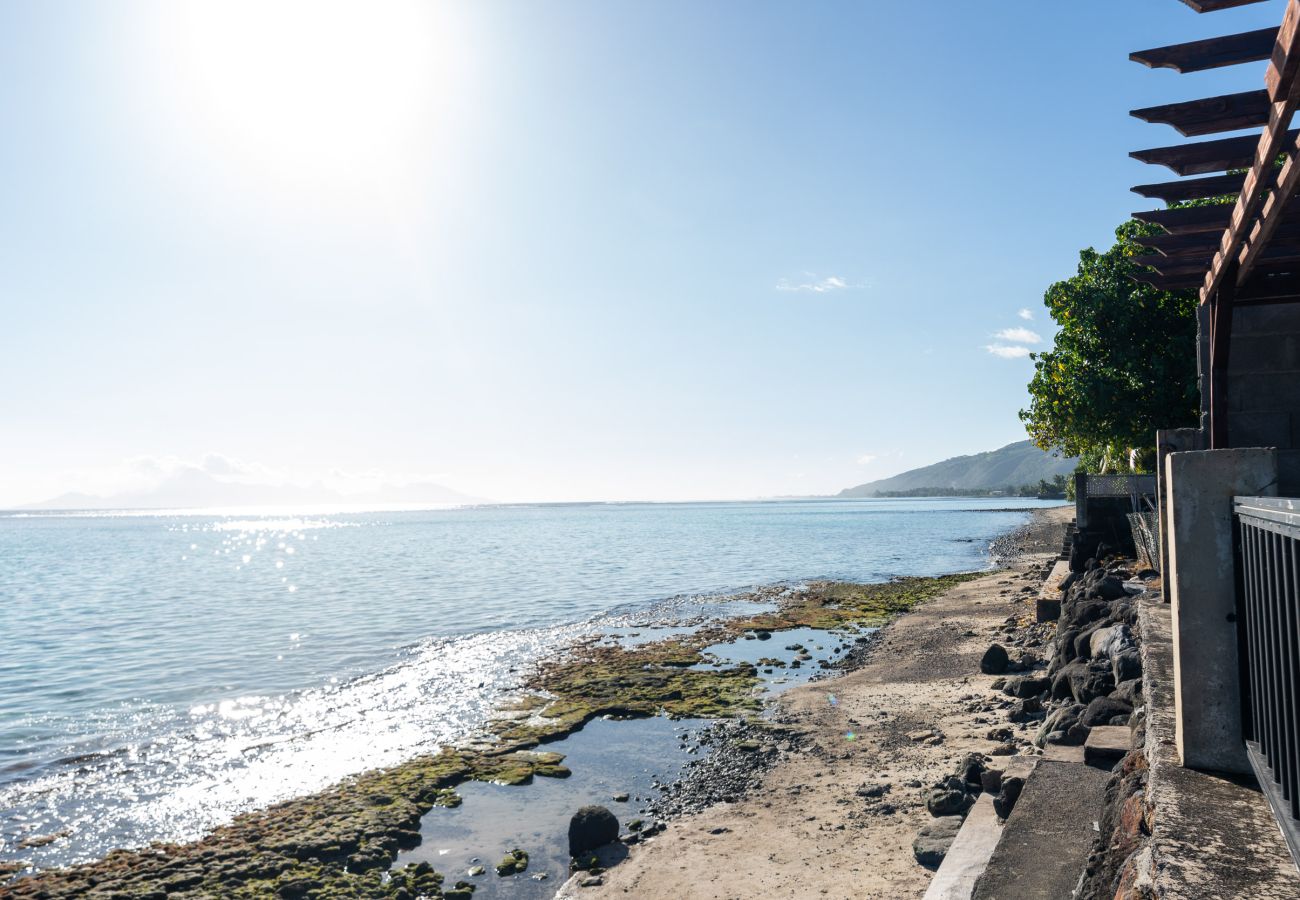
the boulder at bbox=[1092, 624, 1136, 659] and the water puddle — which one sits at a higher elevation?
the boulder at bbox=[1092, 624, 1136, 659]

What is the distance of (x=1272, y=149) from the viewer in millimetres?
3928

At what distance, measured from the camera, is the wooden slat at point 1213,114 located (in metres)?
4.02

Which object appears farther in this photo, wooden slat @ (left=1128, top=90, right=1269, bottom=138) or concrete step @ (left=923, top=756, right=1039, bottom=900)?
concrete step @ (left=923, top=756, right=1039, bottom=900)

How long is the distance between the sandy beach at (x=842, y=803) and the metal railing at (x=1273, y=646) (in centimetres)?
607

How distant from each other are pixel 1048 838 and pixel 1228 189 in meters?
4.77

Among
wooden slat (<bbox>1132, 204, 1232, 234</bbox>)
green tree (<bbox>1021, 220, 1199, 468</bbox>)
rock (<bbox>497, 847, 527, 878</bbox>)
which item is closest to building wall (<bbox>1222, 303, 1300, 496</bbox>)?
wooden slat (<bbox>1132, 204, 1232, 234</bbox>)

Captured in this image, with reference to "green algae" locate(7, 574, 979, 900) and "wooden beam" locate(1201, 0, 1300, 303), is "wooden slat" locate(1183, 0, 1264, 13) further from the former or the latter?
"green algae" locate(7, 574, 979, 900)

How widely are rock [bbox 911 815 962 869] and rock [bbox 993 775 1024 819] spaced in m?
0.87

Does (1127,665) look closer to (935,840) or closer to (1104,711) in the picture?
(1104,711)

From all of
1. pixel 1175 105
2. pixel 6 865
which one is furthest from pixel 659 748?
pixel 1175 105

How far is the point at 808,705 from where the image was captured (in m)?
17.3

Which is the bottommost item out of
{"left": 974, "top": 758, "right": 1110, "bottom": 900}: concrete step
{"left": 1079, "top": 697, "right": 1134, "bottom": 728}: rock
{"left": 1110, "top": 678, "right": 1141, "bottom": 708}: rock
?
{"left": 974, "top": 758, "right": 1110, "bottom": 900}: concrete step

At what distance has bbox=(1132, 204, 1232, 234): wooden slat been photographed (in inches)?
213

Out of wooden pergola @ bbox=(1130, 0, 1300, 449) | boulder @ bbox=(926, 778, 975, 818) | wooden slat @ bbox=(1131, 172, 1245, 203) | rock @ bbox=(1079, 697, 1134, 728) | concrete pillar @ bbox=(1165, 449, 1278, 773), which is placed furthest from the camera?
boulder @ bbox=(926, 778, 975, 818)
